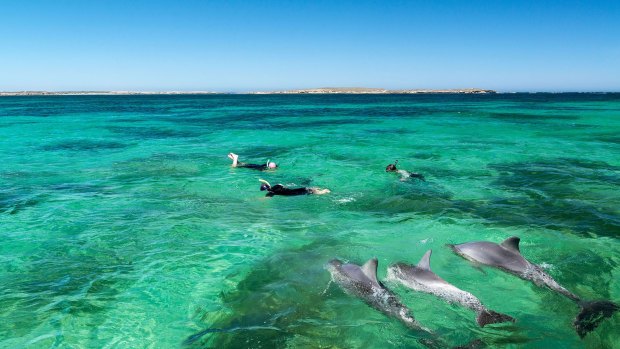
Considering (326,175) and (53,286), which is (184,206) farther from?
(326,175)

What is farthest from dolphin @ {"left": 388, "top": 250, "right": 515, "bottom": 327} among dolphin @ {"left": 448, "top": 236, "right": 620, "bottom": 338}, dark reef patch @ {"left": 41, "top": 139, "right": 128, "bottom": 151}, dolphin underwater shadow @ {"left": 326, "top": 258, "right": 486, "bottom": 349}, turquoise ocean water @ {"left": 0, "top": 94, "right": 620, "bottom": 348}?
dark reef patch @ {"left": 41, "top": 139, "right": 128, "bottom": 151}

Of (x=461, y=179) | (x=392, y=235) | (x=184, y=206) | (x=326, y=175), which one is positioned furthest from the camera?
(x=326, y=175)

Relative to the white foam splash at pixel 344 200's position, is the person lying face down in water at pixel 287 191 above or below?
above

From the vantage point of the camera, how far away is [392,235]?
1128 cm

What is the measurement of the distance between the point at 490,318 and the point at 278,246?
5.29m

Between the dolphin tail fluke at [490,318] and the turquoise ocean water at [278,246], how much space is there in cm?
13

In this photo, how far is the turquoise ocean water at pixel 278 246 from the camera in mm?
6938

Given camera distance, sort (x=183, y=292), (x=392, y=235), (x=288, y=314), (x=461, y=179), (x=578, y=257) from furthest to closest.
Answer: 1. (x=461, y=179)
2. (x=392, y=235)
3. (x=578, y=257)
4. (x=183, y=292)
5. (x=288, y=314)

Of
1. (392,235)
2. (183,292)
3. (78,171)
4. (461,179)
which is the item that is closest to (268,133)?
(78,171)

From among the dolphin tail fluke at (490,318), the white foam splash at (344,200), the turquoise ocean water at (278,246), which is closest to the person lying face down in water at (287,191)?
the turquoise ocean water at (278,246)

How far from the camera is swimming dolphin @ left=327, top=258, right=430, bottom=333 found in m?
7.11

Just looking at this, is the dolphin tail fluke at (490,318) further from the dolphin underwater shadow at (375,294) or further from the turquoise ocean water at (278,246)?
the dolphin underwater shadow at (375,294)

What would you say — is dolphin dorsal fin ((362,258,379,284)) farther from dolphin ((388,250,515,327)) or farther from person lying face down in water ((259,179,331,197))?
person lying face down in water ((259,179,331,197))

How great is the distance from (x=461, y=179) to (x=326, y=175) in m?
5.94
